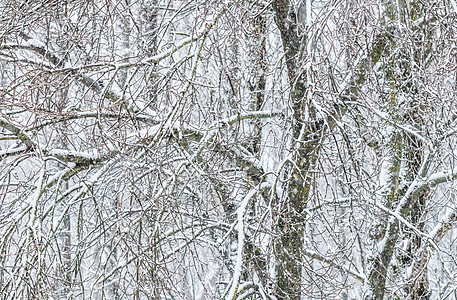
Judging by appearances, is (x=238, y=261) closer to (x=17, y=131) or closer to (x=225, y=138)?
(x=17, y=131)

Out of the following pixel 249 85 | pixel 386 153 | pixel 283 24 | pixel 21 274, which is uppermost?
pixel 249 85

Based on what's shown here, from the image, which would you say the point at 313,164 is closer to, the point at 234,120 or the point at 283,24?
the point at 234,120

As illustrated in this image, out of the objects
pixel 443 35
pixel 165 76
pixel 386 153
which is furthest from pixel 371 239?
pixel 165 76

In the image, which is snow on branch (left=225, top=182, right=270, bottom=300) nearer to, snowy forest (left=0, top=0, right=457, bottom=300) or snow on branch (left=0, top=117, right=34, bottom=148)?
snowy forest (left=0, top=0, right=457, bottom=300)

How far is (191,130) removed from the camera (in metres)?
5.17

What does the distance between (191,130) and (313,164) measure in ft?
3.56

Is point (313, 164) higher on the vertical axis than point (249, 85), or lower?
lower

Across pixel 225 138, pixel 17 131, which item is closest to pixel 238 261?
pixel 17 131

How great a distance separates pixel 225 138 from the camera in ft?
18.5

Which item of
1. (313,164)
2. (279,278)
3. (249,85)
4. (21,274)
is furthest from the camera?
(249,85)

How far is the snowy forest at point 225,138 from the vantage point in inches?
149

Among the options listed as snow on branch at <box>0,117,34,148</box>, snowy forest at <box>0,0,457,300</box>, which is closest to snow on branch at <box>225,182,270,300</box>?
snowy forest at <box>0,0,457,300</box>

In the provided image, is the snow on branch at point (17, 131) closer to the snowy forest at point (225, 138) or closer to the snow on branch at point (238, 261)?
the snowy forest at point (225, 138)

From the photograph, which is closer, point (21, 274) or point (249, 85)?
point (21, 274)
